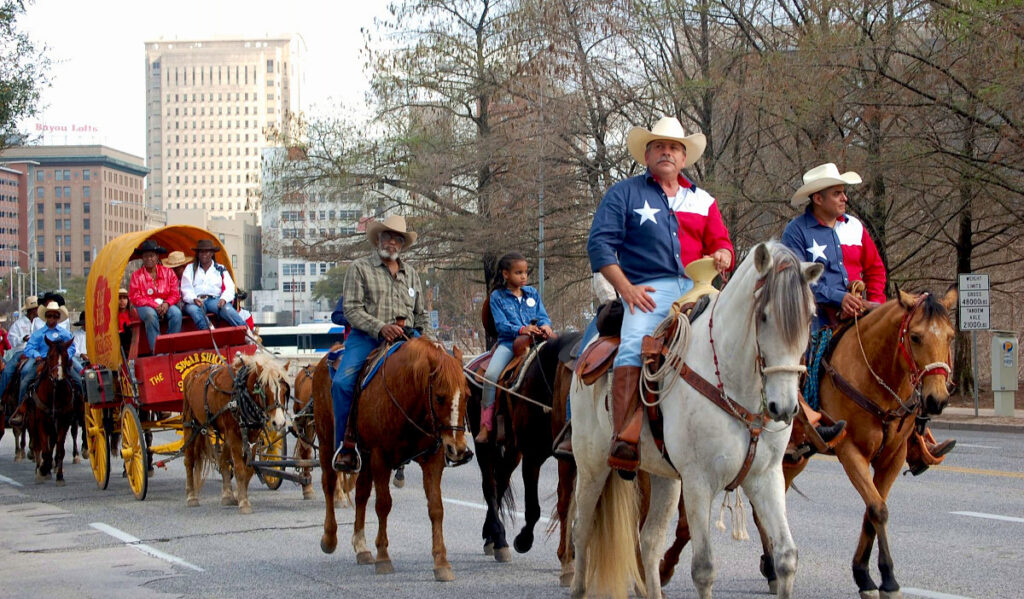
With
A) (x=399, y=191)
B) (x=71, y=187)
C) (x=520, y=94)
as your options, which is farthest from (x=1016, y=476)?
(x=71, y=187)

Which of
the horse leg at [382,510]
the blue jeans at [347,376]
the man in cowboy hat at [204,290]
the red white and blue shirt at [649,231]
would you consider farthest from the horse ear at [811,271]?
the man in cowboy hat at [204,290]

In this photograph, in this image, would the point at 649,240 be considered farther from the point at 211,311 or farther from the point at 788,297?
the point at 211,311

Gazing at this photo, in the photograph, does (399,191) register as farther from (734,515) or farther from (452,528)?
(734,515)

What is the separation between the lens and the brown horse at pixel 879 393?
7105 mm

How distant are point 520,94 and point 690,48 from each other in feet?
16.3

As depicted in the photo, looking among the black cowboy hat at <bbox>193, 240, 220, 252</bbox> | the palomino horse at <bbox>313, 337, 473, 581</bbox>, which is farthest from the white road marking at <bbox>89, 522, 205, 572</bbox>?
the black cowboy hat at <bbox>193, 240, 220, 252</bbox>

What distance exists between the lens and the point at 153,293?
14.2 meters

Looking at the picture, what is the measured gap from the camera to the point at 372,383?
29.3 ft

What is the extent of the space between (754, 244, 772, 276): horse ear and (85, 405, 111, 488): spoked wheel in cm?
1093

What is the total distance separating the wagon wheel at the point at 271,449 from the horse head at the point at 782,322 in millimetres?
7902

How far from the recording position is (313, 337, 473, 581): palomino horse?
329 inches

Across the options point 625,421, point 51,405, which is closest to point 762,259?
point 625,421

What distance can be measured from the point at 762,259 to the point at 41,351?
565 inches

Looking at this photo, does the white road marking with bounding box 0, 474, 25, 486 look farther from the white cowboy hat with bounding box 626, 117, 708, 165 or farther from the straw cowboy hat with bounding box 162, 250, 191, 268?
the white cowboy hat with bounding box 626, 117, 708, 165
